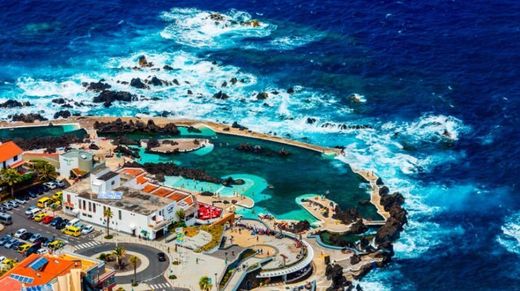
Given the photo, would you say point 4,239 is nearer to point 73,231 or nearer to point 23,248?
point 23,248

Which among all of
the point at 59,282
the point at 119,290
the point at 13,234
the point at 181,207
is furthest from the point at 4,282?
the point at 181,207

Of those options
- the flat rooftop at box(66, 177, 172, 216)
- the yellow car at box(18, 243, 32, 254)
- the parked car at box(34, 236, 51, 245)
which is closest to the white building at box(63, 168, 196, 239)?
the flat rooftop at box(66, 177, 172, 216)

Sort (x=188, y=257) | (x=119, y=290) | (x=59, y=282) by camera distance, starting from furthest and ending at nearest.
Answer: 1. (x=188, y=257)
2. (x=119, y=290)
3. (x=59, y=282)

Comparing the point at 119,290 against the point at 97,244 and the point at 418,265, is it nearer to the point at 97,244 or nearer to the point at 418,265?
the point at 97,244

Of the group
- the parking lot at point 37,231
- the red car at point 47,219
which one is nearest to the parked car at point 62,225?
the parking lot at point 37,231

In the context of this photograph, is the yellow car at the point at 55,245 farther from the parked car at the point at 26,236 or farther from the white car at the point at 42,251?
the parked car at the point at 26,236

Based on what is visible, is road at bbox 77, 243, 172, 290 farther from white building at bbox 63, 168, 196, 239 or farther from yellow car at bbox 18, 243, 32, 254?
yellow car at bbox 18, 243, 32, 254

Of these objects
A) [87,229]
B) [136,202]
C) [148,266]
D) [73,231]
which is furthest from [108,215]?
[148,266]

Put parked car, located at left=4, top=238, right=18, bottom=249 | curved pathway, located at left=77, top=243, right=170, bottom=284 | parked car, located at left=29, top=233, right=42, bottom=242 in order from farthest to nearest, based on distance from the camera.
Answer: parked car, located at left=29, top=233, right=42, bottom=242 < parked car, located at left=4, top=238, right=18, bottom=249 < curved pathway, located at left=77, top=243, right=170, bottom=284
